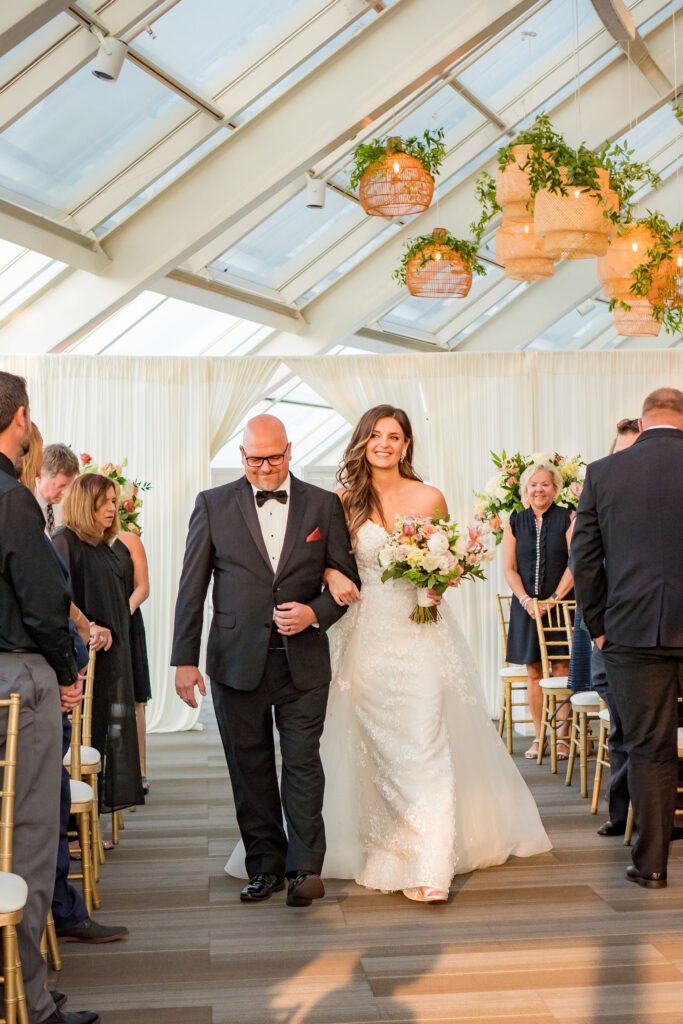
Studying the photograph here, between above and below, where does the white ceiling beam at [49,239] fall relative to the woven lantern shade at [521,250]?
above

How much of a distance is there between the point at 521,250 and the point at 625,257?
2.51ft

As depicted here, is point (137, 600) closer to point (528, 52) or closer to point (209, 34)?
point (209, 34)

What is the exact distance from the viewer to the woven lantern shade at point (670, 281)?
708 centimetres

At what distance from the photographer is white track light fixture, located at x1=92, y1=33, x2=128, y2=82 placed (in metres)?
6.43

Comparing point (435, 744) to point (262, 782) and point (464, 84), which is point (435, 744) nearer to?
point (262, 782)

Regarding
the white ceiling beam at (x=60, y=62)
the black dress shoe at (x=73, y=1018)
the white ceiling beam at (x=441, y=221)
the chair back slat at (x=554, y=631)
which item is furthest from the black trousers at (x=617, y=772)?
the white ceiling beam at (x=441, y=221)

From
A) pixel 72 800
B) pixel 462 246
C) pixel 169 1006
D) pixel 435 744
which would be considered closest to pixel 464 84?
pixel 462 246

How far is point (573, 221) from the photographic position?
6262 millimetres

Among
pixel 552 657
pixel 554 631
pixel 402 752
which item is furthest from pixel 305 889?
pixel 554 631

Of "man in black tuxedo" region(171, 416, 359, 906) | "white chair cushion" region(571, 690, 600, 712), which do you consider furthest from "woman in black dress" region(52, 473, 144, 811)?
"white chair cushion" region(571, 690, 600, 712)

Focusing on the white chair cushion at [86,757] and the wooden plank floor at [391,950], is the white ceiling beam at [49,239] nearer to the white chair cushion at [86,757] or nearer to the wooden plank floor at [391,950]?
the white chair cushion at [86,757]

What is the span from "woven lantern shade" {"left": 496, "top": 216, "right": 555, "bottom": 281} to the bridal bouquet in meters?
3.00

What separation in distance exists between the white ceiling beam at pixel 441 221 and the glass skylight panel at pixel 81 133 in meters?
3.86

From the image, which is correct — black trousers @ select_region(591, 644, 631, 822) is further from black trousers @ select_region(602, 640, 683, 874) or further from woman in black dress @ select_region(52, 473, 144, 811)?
woman in black dress @ select_region(52, 473, 144, 811)
